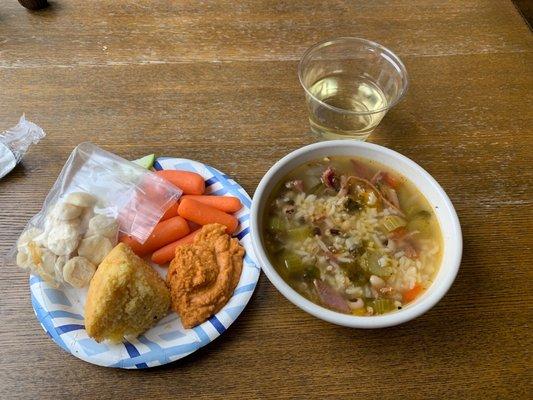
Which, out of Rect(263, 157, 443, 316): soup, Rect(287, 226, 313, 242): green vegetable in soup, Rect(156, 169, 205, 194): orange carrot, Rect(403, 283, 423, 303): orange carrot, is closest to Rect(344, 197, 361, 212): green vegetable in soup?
Rect(263, 157, 443, 316): soup

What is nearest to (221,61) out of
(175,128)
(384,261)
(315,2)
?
(175,128)

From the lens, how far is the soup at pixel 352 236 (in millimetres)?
965

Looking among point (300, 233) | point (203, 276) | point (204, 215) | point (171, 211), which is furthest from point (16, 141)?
point (300, 233)

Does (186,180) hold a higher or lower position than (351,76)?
lower

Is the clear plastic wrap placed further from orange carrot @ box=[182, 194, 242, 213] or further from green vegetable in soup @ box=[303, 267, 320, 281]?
green vegetable in soup @ box=[303, 267, 320, 281]

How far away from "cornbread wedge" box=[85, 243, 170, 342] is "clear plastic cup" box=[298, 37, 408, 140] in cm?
65

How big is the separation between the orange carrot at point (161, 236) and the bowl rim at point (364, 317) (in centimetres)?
26

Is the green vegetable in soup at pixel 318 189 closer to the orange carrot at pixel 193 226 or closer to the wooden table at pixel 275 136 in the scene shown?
the wooden table at pixel 275 136

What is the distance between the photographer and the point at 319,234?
1046mm

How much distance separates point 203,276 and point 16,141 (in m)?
0.71

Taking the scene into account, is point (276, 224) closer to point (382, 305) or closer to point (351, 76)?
point (382, 305)

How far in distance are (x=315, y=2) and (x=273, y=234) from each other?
3.46 feet

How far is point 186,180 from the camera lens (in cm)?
118

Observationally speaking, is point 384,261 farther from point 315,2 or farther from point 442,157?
point 315,2
